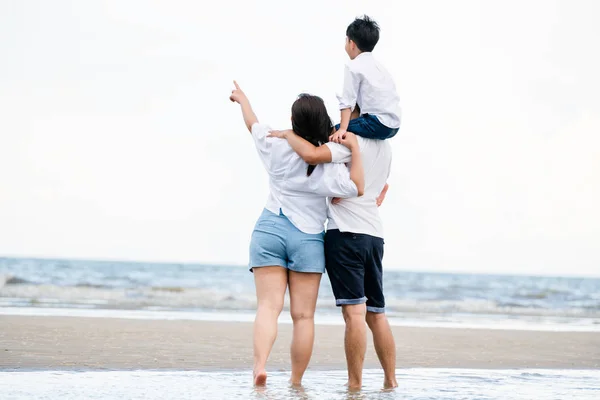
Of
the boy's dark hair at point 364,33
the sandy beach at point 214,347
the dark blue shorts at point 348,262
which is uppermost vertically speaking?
the boy's dark hair at point 364,33

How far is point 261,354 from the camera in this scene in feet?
12.7

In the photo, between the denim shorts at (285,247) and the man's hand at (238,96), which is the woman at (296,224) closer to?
the denim shorts at (285,247)

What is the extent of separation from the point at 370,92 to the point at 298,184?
1.99 feet

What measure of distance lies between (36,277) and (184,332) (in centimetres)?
2379

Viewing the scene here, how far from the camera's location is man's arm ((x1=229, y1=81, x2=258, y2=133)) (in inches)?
161

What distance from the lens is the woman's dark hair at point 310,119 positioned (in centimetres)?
380

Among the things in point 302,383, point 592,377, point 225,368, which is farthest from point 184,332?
point 592,377

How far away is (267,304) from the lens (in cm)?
394

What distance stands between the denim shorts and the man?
94 millimetres

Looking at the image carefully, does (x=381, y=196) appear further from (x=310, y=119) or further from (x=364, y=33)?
(x=364, y=33)

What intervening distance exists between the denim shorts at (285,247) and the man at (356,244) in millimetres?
94

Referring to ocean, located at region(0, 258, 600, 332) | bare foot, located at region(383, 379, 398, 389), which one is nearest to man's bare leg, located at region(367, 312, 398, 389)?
bare foot, located at region(383, 379, 398, 389)

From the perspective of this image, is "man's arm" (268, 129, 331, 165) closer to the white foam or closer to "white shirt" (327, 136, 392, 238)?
"white shirt" (327, 136, 392, 238)

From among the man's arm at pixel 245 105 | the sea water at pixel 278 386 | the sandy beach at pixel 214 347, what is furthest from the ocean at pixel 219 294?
the man's arm at pixel 245 105
